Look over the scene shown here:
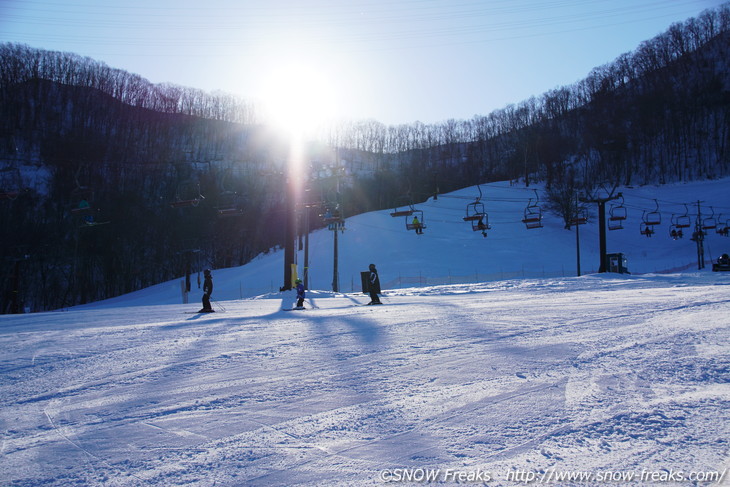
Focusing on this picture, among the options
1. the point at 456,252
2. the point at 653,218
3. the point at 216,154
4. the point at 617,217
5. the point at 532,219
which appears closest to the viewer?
the point at 617,217

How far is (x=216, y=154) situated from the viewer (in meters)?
89.4

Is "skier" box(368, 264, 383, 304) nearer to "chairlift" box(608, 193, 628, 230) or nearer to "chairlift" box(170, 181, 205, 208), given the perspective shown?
"chairlift" box(170, 181, 205, 208)

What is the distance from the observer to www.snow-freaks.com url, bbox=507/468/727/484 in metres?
2.79

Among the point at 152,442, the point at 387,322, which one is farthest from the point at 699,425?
the point at 387,322

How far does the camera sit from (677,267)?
46.7m

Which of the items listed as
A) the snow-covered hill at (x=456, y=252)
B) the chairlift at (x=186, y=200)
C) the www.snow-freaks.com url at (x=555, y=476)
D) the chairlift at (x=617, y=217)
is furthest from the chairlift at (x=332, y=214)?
the www.snow-freaks.com url at (x=555, y=476)

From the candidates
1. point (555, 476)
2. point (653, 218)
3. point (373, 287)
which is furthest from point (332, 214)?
point (653, 218)

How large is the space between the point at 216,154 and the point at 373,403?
91.5 meters

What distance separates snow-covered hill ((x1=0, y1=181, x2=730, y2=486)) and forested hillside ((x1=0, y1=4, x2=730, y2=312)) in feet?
117

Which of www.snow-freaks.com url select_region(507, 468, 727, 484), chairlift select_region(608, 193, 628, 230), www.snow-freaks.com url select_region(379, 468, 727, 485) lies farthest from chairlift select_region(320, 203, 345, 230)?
www.snow-freaks.com url select_region(507, 468, 727, 484)

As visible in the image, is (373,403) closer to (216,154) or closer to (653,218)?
(653,218)

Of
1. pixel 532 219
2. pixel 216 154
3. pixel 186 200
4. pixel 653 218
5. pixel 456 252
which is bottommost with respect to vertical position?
pixel 456 252

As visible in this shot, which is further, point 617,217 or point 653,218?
point 653,218

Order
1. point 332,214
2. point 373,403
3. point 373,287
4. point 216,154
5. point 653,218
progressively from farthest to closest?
1. point 216,154
2. point 653,218
3. point 332,214
4. point 373,287
5. point 373,403
